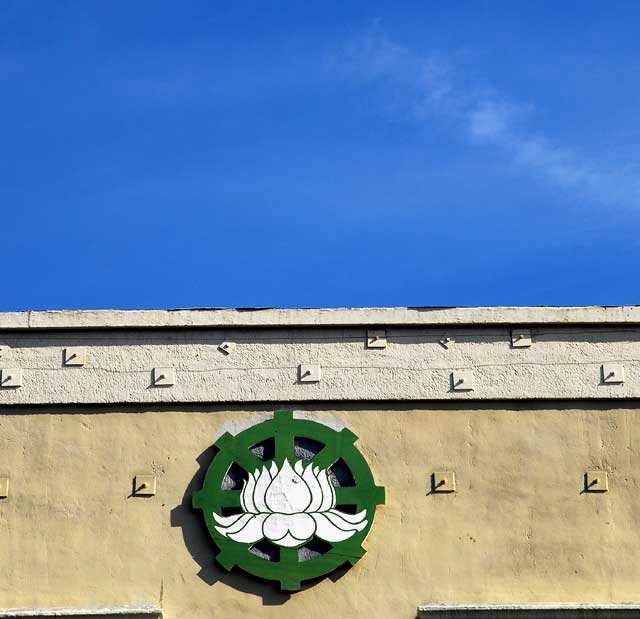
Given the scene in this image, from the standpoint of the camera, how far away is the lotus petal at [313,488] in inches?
699

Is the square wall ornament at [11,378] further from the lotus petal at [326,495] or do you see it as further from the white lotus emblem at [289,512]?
the lotus petal at [326,495]

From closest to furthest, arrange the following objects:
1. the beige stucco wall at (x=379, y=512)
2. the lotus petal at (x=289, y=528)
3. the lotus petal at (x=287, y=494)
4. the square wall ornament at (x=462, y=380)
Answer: the beige stucco wall at (x=379, y=512) < the lotus petal at (x=289, y=528) < the lotus petal at (x=287, y=494) < the square wall ornament at (x=462, y=380)

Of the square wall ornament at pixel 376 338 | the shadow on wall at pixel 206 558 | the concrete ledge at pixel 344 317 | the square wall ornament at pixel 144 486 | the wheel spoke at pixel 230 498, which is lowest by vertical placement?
the shadow on wall at pixel 206 558

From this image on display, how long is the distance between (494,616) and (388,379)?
2830mm

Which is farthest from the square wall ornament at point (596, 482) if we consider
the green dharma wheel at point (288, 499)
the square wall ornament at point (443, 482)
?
the green dharma wheel at point (288, 499)

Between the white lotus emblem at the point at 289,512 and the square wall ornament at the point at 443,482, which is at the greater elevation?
the square wall ornament at the point at 443,482

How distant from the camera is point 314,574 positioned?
689 inches

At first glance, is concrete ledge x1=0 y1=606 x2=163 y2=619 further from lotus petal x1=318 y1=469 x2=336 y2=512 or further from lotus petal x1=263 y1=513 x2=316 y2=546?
lotus petal x1=318 y1=469 x2=336 y2=512

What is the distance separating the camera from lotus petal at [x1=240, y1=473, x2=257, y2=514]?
1777 centimetres

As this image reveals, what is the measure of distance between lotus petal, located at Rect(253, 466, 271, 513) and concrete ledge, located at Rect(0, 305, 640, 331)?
1.72 metres

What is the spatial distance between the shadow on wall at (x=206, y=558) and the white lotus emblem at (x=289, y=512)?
0.78 feet

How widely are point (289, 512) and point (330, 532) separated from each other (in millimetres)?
478

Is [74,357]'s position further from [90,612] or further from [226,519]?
[90,612]

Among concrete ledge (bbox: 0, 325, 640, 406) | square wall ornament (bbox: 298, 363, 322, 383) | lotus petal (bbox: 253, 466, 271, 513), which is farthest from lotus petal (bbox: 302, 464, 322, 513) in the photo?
square wall ornament (bbox: 298, 363, 322, 383)
